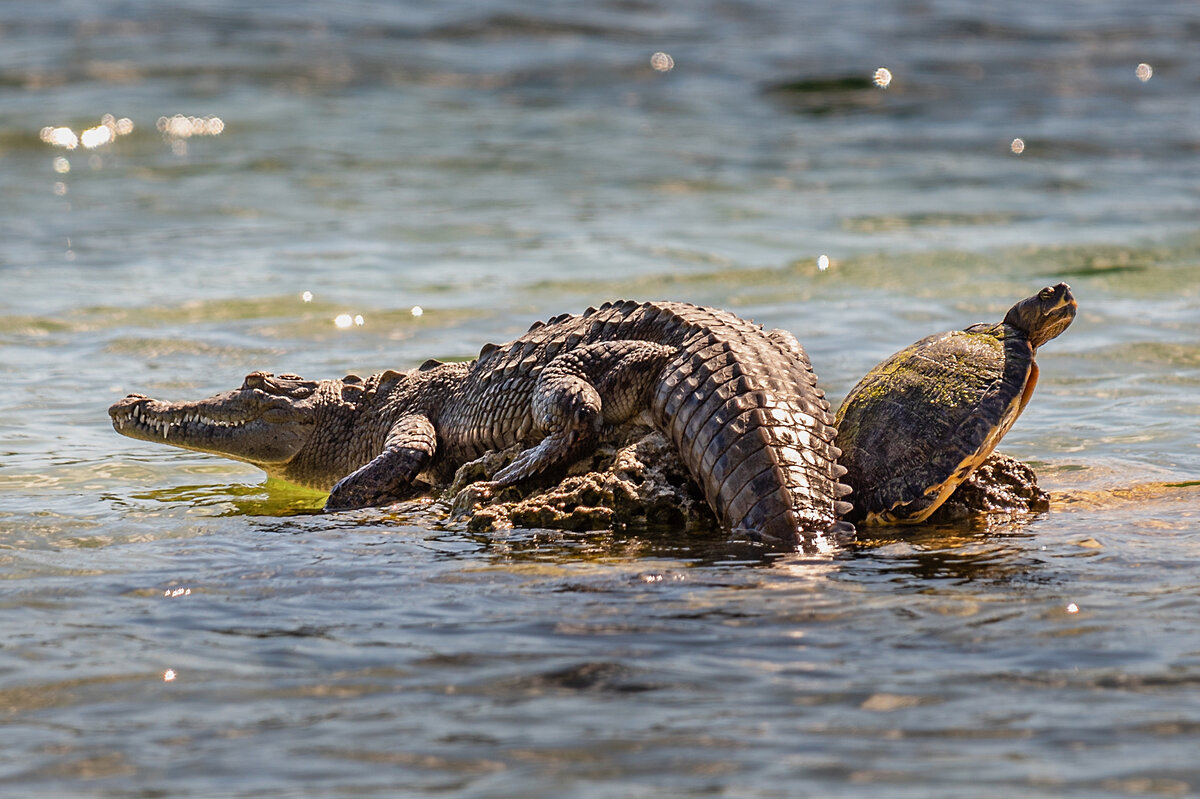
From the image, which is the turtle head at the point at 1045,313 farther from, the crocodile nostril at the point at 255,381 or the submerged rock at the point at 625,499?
the crocodile nostril at the point at 255,381

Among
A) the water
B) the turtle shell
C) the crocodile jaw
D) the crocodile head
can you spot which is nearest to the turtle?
the turtle shell

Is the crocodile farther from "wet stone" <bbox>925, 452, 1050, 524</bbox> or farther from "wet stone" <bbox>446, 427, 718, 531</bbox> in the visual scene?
"wet stone" <bbox>925, 452, 1050, 524</bbox>

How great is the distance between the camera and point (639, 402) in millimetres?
4859

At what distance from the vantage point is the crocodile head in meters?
6.03

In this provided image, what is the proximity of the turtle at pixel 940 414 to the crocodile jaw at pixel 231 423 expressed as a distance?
2.62 m

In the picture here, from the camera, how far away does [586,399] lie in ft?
15.6

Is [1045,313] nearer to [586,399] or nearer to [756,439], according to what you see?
[756,439]

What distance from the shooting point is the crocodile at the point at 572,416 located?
4.32 m

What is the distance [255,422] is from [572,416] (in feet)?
6.46

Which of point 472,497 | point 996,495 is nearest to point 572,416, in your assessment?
point 472,497

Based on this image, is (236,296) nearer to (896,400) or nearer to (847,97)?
(896,400)

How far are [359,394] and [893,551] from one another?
2.77 meters

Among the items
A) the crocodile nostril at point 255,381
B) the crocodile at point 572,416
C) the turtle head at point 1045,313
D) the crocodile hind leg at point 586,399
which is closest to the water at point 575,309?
the crocodile at point 572,416

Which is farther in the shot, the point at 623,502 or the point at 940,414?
the point at 623,502
